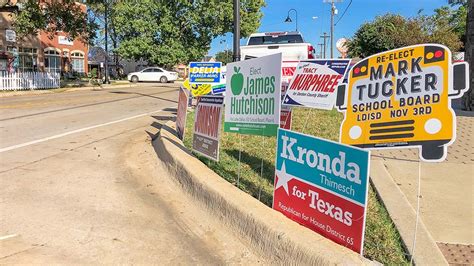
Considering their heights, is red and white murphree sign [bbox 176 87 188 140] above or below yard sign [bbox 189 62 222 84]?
below

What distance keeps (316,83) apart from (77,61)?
48485 millimetres

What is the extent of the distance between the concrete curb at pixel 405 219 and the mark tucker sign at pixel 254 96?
1.55m

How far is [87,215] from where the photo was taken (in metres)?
4.92

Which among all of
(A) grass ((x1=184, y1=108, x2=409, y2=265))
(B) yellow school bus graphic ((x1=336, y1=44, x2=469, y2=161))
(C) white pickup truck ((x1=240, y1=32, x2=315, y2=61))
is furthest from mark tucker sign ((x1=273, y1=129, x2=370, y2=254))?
(C) white pickup truck ((x1=240, y1=32, x2=315, y2=61))

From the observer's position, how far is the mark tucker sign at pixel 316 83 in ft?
22.4

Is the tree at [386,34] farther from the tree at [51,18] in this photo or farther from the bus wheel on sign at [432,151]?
the bus wheel on sign at [432,151]

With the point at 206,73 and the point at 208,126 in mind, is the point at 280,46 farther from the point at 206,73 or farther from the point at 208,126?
the point at 208,126

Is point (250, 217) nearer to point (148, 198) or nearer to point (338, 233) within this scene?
point (338, 233)

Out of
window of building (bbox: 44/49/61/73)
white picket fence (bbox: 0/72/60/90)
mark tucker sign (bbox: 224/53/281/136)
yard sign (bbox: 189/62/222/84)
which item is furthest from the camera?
window of building (bbox: 44/49/61/73)

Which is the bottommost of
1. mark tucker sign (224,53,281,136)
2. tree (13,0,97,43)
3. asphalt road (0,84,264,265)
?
asphalt road (0,84,264,265)

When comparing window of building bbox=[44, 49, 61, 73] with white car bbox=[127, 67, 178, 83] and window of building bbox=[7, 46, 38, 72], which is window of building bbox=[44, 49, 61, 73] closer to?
window of building bbox=[7, 46, 38, 72]

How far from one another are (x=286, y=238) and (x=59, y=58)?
4791 centimetres

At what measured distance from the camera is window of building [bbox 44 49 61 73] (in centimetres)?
4436

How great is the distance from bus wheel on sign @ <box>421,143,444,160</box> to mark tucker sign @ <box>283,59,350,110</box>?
315 centimetres
